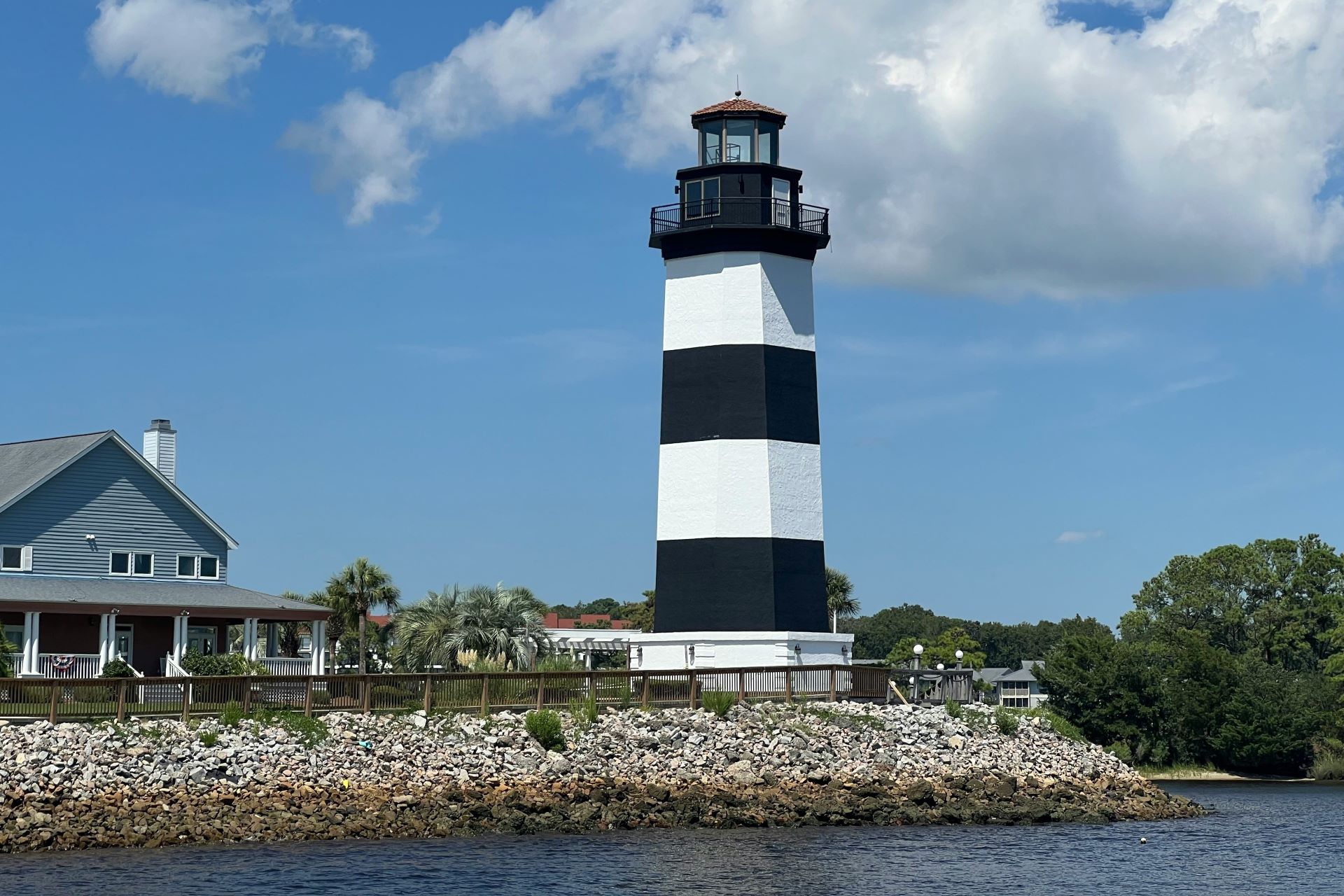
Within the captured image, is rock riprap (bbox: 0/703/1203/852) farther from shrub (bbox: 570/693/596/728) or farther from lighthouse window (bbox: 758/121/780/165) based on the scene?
lighthouse window (bbox: 758/121/780/165)

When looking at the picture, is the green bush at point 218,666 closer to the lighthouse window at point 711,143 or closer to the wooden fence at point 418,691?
the wooden fence at point 418,691

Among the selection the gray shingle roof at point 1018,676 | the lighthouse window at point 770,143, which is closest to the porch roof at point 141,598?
the lighthouse window at point 770,143

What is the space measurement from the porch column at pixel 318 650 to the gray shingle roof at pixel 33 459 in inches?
299

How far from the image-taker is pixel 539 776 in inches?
1374

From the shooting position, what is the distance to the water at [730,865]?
26516 millimetres

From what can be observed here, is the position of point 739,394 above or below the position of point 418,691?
above

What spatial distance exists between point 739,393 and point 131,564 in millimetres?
17133

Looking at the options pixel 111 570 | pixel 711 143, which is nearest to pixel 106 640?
pixel 111 570

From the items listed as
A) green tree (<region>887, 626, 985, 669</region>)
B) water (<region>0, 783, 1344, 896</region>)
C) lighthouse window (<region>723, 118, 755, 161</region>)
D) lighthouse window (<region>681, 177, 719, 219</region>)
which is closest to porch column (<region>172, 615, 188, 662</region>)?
water (<region>0, 783, 1344, 896</region>)

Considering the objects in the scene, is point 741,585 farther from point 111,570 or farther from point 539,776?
point 111,570

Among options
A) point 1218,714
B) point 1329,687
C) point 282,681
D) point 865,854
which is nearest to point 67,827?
point 282,681

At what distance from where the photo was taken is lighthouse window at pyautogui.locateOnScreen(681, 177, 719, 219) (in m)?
43.2

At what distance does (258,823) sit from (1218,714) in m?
43.2

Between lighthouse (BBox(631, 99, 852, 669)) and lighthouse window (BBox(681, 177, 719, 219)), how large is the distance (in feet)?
0.12
